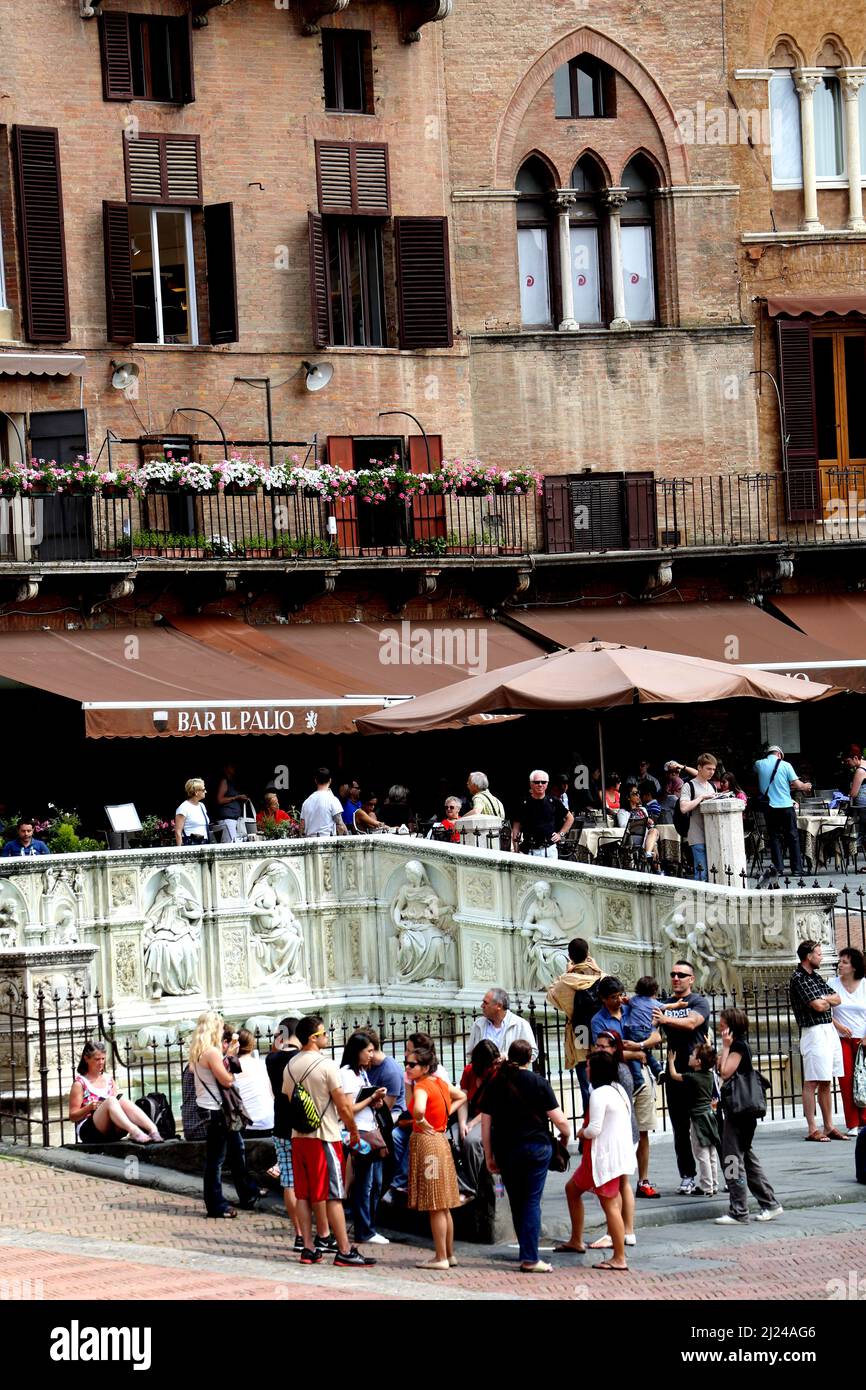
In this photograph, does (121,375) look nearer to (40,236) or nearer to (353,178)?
(40,236)

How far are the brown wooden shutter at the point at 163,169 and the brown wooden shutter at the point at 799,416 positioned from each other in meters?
8.90

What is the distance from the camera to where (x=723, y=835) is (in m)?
25.0

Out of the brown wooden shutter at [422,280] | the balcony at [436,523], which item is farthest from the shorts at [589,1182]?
the brown wooden shutter at [422,280]

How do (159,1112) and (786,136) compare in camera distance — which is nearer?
(159,1112)

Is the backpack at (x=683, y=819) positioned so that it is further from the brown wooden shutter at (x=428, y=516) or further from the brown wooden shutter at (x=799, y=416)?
the brown wooden shutter at (x=799, y=416)

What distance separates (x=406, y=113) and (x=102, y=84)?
448 centimetres

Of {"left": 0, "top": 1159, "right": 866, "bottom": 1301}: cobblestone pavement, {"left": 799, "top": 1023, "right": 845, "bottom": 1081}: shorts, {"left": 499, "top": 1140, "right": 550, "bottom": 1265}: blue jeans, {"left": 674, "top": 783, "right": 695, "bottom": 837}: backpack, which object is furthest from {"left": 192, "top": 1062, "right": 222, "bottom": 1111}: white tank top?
{"left": 674, "top": 783, "right": 695, "bottom": 837}: backpack

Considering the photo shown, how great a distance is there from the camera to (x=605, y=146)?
1442 inches

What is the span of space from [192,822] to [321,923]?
1.73 meters

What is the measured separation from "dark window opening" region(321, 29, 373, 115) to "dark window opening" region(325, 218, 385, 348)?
5.56 ft

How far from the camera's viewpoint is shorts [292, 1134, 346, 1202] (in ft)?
50.7

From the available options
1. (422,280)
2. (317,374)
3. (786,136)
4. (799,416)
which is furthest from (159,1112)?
(786,136)
